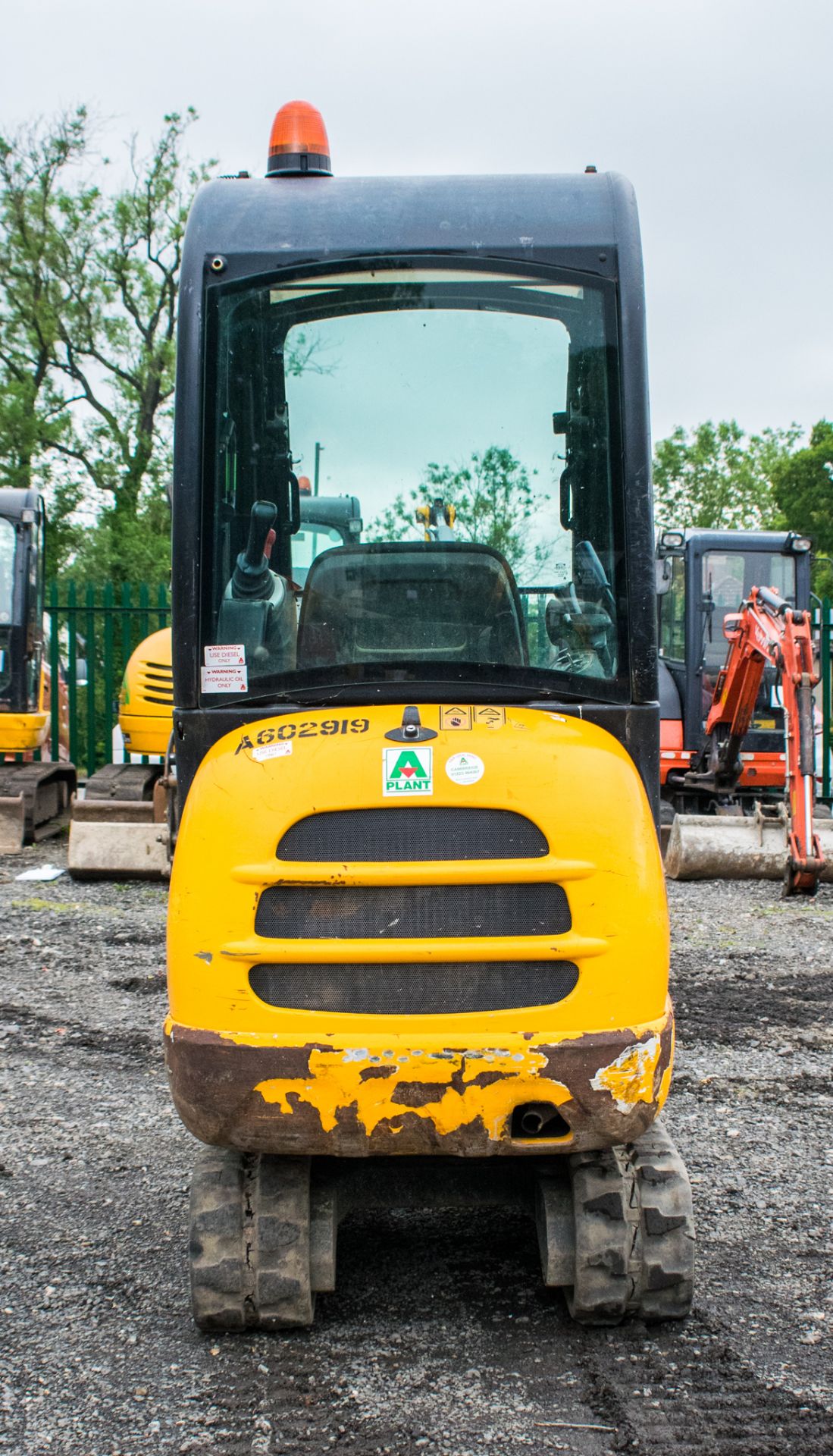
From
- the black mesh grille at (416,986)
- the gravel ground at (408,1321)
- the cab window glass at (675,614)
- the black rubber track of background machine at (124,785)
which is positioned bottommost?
the gravel ground at (408,1321)

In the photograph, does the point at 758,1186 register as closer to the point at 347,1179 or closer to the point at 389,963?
the point at 347,1179

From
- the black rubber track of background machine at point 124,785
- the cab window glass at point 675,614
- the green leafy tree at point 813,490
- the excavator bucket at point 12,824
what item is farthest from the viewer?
the green leafy tree at point 813,490

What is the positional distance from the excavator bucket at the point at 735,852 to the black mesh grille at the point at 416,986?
24.2 ft

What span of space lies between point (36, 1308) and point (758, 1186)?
2207 mm

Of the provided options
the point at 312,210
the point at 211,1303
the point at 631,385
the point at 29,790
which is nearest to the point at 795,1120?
the point at 211,1303

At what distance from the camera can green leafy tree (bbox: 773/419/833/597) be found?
4334cm

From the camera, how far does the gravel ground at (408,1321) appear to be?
9.28ft

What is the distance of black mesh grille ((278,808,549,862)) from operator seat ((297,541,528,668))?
1.47 ft

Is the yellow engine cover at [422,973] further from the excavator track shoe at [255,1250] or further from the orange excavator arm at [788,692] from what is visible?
the orange excavator arm at [788,692]

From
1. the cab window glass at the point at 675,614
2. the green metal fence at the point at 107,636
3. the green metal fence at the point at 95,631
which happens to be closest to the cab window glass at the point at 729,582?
the cab window glass at the point at 675,614

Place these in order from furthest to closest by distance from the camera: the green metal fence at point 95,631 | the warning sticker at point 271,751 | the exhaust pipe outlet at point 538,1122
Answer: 1. the green metal fence at point 95,631
2. the warning sticker at point 271,751
3. the exhaust pipe outlet at point 538,1122

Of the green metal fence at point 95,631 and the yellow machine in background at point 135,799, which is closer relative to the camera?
the yellow machine in background at point 135,799

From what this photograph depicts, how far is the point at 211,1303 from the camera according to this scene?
10.4 ft

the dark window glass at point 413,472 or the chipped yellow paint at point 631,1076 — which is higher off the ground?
the dark window glass at point 413,472
